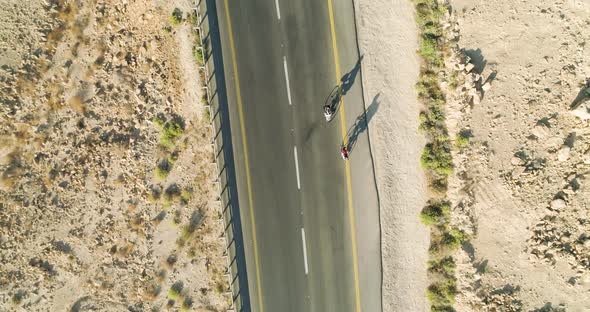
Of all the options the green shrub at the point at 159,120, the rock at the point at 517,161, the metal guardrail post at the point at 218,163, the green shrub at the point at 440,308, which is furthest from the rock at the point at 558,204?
the green shrub at the point at 159,120

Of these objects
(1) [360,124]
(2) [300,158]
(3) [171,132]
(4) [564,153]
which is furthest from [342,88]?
(4) [564,153]

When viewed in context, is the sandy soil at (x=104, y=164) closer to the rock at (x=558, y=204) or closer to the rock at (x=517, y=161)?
the rock at (x=517, y=161)

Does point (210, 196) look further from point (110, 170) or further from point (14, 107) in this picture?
point (14, 107)

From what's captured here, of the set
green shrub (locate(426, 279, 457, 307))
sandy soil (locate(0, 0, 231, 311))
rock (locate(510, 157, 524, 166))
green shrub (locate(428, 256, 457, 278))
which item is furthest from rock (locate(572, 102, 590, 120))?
sandy soil (locate(0, 0, 231, 311))

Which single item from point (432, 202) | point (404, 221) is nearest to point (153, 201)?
point (404, 221)

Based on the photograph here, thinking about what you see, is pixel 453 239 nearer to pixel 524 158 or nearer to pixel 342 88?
pixel 524 158

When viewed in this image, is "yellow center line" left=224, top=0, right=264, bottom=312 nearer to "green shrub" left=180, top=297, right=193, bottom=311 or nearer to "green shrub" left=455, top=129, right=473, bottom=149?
"green shrub" left=180, top=297, right=193, bottom=311
